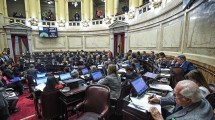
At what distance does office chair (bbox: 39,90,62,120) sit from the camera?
2.96 m

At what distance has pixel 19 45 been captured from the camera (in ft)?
44.0

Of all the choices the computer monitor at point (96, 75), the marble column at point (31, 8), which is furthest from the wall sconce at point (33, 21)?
the computer monitor at point (96, 75)

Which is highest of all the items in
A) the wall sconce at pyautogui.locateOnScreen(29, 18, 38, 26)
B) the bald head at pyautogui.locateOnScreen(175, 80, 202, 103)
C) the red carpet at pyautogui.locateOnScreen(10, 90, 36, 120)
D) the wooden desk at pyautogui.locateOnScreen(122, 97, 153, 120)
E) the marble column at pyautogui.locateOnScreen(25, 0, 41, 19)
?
the marble column at pyautogui.locateOnScreen(25, 0, 41, 19)

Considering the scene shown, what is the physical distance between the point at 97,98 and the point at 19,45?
46.3ft

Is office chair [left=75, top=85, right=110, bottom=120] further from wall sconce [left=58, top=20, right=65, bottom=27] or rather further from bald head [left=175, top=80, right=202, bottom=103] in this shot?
wall sconce [left=58, top=20, right=65, bottom=27]

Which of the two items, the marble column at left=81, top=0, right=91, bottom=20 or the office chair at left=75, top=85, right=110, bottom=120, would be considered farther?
the marble column at left=81, top=0, right=91, bottom=20

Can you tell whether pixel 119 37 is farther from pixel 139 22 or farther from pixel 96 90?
pixel 96 90

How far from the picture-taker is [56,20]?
15.1 meters

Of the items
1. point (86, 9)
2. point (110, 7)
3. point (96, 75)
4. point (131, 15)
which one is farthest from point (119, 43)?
point (96, 75)

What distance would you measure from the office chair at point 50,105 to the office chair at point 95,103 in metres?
0.77

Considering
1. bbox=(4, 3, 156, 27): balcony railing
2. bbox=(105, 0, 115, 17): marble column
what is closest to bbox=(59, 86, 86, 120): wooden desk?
bbox=(4, 3, 156, 27): balcony railing

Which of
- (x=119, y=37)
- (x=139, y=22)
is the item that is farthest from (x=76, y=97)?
(x=119, y=37)

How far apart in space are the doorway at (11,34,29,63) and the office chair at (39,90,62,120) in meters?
12.3

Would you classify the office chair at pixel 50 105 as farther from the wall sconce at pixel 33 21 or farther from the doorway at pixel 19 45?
the wall sconce at pixel 33 21
